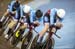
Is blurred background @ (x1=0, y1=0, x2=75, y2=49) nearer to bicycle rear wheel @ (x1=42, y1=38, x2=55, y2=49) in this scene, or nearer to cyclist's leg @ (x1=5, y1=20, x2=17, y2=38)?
bicycle rear wheel @ (x1=42, y1=38, x2=55, y2=49)

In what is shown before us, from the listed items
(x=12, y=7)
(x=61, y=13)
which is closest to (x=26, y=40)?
(x=12, y=7)

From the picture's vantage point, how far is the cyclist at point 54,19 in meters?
1.80

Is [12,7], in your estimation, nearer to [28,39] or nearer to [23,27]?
[23,27]

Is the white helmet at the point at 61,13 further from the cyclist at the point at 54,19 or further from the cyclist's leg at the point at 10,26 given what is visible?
the cyclist's leg at the point at 10,26

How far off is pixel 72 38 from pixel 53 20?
0.62ft

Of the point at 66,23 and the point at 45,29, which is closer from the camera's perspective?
the point at 66,23

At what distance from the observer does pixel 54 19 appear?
1.83m

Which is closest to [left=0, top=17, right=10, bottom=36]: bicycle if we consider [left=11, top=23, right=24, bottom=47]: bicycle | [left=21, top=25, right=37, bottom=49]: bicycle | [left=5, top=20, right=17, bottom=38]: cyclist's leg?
[left=5, top=20, right=17, bottom=38]: cyclist's leg

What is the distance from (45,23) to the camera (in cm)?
188

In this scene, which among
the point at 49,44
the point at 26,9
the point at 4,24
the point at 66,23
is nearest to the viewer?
the point at 66,23

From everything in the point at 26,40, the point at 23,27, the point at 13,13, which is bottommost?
the point at 26,40

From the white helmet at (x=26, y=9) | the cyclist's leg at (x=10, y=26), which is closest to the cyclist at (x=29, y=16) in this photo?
the white helmet at (x=26, y=9)

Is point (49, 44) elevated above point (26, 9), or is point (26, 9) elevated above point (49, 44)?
point (26, 9)

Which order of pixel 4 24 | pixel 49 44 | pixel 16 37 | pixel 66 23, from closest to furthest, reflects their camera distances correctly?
1. pixel 66 23
2. pixel 49 44
3. pixel 16 37
4. pixel 4 24
